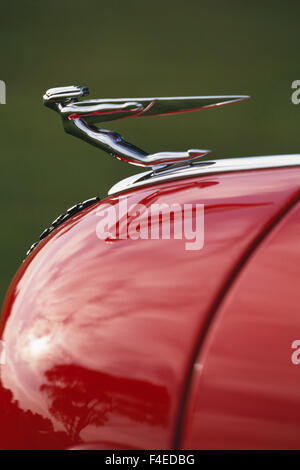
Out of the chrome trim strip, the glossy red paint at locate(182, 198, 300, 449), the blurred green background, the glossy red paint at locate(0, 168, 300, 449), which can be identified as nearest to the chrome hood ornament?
the chrome trim strip

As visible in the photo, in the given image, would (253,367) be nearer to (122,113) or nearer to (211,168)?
(211,168)

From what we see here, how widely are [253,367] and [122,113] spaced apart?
21.0 inches

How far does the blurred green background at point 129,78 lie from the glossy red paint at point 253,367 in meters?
3.74

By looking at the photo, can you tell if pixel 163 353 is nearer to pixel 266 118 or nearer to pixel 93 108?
pixel 93 108

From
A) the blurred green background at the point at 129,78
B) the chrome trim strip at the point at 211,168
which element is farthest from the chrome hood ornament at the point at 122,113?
the blurred green background at the point at 129,78

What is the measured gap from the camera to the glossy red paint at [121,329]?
0.74 m

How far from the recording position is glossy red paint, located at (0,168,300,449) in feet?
2.41

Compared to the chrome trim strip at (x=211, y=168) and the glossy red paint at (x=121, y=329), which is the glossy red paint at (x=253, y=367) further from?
the chrome trim strip at (x=211, y=168)

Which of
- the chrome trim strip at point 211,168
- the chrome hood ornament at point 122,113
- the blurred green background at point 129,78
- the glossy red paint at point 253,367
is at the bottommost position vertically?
the glossy red paint at point 253,367

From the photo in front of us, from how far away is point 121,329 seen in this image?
76 cm

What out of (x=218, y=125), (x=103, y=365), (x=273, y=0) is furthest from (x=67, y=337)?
(x=273, y=0)

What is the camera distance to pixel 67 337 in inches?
31.3

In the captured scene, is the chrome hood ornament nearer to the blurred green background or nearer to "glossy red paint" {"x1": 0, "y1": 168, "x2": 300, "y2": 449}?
"glossy red paint" {"x1": 0, "y1": 168, "x2": 300, "y2": 449}

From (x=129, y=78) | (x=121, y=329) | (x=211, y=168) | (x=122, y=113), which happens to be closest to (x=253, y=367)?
(x=121, y=329)
